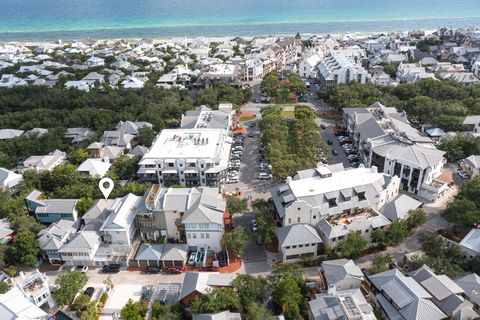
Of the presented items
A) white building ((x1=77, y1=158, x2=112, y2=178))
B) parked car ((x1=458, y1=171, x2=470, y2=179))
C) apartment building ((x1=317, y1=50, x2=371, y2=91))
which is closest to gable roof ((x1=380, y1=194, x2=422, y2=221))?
parked car ((x1=458, y1=171, x2=470, y2=179))

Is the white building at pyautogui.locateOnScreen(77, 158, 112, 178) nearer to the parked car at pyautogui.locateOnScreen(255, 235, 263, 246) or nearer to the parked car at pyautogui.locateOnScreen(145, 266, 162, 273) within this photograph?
the parked car at pyautogui.locateOnScreen(145, 266, 162, 273)

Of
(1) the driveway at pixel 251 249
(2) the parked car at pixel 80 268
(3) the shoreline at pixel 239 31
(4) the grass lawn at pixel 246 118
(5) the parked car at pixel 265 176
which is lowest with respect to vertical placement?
(2) the parked car at pixel 80 268

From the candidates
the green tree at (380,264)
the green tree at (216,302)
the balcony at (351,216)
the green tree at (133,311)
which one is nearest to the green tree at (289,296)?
the green tree at (216,302)

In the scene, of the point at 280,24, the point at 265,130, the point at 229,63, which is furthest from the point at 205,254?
the point at 280,24

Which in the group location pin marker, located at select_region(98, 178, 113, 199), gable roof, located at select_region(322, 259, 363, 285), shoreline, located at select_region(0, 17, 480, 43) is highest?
shoreline, located at select_region(0, 17, 480, 43)

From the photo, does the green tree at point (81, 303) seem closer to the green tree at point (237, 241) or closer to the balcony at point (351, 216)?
the green tree at point (237, 241)

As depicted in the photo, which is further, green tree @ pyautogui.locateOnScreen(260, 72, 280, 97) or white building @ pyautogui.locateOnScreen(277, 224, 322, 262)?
green tree @ pyautogui.locateOnScreen(260, 72, 280, 97)

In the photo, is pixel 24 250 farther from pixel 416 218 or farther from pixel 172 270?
pixel 416 218
